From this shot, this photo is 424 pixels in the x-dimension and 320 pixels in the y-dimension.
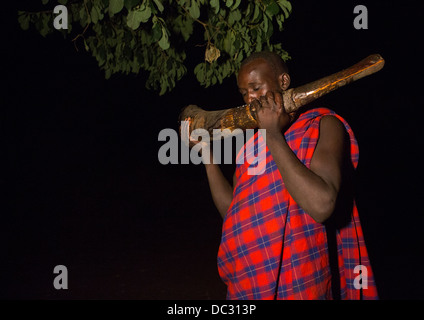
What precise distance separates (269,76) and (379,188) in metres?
6.42

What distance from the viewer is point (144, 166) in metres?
10.6

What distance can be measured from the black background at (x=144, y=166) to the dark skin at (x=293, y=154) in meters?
3.03

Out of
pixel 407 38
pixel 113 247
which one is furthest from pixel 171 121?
pixel 407 38

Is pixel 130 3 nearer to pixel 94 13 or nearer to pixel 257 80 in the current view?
pixel 257 80

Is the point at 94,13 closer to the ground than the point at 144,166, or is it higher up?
closer to the ground

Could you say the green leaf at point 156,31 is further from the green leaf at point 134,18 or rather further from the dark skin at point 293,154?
the dark skin at point 293,154

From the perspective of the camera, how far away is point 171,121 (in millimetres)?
10969

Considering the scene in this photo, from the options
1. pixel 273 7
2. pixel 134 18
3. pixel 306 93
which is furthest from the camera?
pixel 273 7

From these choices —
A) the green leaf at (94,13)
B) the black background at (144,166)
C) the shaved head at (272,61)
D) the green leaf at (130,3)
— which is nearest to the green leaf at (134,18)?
the green leaf at (130,3)

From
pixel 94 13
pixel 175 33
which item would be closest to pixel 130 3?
pixel 94 13

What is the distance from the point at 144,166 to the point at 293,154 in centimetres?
958

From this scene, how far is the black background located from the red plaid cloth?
2.51 m

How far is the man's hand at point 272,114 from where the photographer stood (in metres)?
1.44

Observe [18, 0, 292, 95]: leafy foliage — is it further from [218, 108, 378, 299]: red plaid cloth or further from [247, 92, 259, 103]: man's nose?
[218, 108, 378, 299]: red plaid cloth
